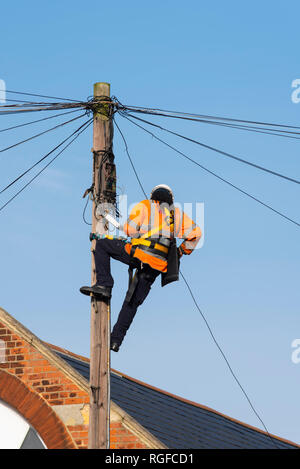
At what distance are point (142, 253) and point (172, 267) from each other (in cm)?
51

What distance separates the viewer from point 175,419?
1669 centimetres

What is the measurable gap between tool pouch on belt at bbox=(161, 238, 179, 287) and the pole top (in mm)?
2375

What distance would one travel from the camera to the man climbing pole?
11430 mm

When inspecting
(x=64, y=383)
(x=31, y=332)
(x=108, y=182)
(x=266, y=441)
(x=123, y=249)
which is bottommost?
(x=266, y=441)

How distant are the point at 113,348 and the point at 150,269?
1.26m

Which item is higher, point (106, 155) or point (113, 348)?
point (106, 155)

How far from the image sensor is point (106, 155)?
11.8 metres

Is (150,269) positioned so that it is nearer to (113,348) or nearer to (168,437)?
(113,348)

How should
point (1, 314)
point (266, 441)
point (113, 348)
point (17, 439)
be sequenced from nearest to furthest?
1. point (113, 348)
2. point (17, 439)
3. point (1, 314)
4. point (266, 441)

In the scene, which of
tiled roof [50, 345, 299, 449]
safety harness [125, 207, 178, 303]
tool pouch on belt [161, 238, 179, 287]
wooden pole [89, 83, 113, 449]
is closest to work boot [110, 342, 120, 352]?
wooden pole [89, 83, 113, 449]

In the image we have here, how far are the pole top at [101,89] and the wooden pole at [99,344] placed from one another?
0.54 m

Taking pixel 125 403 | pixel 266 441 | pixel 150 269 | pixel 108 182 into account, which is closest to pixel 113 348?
pixel 150 269

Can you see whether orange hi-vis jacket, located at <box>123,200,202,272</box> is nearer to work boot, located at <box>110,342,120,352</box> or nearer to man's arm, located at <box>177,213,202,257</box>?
man's arm, located at <box>177,213,202,257</box>

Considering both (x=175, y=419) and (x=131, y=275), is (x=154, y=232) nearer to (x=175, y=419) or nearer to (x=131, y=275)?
(x=131, y=275)
